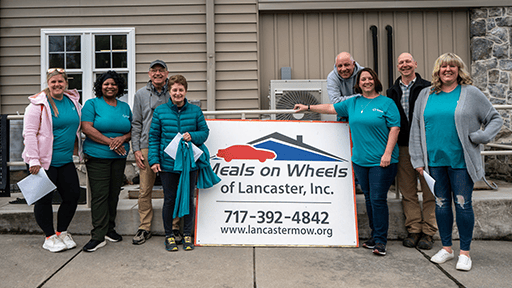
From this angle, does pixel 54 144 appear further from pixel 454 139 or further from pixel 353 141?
pixel 454 139

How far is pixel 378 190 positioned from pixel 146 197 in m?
2.15

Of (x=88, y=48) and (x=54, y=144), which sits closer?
(x=54, y=144)

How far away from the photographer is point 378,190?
3.22 meters

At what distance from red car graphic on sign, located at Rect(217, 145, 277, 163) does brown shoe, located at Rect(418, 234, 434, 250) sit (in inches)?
62.0

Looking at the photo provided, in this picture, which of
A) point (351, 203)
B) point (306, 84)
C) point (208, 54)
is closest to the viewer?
point (351, 203)

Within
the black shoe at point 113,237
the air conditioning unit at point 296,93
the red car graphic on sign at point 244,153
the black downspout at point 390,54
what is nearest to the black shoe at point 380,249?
the red car graphic on sign at point 244,153

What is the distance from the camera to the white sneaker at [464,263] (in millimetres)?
2904

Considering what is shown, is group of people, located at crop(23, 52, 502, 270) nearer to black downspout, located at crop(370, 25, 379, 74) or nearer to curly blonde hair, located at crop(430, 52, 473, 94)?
curly blonde hair, located at crop(430, 52, 473, 94)

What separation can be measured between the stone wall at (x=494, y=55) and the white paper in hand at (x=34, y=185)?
6.13 m

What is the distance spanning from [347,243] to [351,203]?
38cm

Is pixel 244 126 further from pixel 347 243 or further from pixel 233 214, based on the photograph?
pixel 347 243

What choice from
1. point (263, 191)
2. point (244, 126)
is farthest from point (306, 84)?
point (263, 191)

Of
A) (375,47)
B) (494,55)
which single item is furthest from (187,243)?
(494,55)

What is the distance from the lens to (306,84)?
5484 mm
